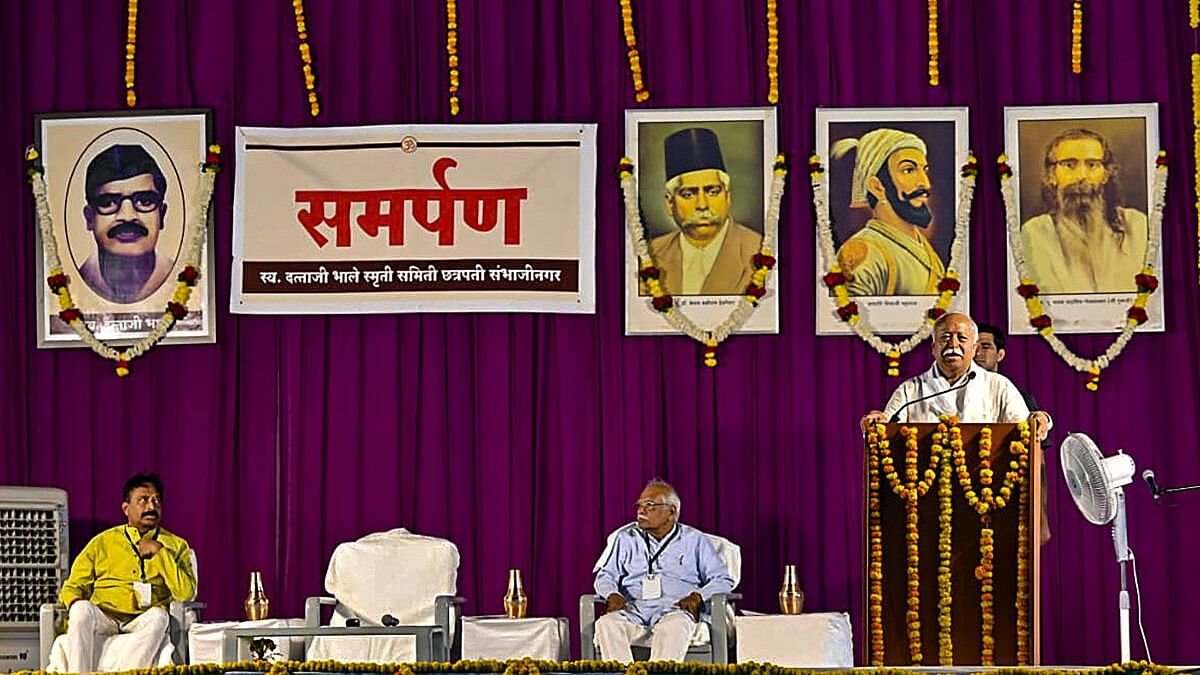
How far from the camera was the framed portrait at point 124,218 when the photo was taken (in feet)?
29.0

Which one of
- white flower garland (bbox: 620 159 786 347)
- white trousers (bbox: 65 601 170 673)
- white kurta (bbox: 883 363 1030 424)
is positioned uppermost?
white flower garland (bbox: 620 159 786 347)

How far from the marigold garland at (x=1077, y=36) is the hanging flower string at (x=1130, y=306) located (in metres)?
0.50

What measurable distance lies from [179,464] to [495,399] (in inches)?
56.2

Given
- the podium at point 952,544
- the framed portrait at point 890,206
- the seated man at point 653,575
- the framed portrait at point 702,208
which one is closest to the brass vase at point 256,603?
the seated man at point 653,575

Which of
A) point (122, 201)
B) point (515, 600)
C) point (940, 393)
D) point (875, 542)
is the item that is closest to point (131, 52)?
point (122, 201)

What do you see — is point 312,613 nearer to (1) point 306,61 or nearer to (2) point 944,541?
(1) point 306,61

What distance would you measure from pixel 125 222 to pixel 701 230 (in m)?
2.55

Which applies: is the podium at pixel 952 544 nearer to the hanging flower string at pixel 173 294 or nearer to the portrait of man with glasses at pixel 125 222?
the hanging flower string at pixel 173 294

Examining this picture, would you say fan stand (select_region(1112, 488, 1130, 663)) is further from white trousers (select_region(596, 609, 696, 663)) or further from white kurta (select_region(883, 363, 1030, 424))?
white trousers (select_region(596, 609, 696, 663))

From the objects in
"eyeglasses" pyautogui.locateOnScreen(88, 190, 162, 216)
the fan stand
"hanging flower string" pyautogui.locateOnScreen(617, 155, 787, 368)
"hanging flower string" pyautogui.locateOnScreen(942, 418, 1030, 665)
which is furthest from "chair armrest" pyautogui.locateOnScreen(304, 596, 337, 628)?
the fan stand

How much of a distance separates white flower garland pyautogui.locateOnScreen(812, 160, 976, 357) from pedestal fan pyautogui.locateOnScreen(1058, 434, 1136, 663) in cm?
170

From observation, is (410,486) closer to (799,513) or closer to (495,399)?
(495,399)

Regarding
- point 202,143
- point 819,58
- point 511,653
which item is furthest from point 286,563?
point 819,58

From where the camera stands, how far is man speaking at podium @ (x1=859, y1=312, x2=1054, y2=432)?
7023 mm
